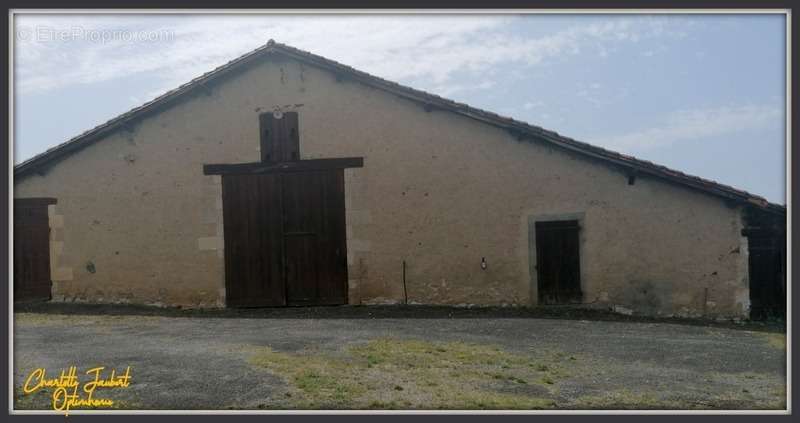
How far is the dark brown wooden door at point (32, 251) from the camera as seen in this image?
12.4 m

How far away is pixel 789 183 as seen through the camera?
6145 millimetres

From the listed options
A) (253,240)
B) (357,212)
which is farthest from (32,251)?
(357,212)

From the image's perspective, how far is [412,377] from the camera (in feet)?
21.4

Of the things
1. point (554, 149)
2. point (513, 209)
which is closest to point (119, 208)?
point (513, 209)

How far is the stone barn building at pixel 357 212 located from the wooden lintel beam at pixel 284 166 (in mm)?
26

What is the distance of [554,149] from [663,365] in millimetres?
5066

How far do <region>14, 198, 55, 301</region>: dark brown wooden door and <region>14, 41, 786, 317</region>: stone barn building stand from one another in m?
0.03

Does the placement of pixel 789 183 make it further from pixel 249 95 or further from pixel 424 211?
pixel 249 95

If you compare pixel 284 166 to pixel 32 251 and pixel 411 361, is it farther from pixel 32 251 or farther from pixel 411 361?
pixel 411 361

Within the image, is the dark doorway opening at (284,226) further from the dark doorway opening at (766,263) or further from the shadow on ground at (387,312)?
the dark doorway opening at (766,263)

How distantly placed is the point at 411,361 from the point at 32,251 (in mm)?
8832

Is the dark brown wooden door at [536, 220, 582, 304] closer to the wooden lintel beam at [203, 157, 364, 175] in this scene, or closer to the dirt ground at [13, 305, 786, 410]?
the dirt ground at [13, 305, 786, 410]

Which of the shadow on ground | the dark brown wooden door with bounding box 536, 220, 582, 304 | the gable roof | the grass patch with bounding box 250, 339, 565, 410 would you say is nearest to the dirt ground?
the grass patch with bounding box 250, 339, 565, 410

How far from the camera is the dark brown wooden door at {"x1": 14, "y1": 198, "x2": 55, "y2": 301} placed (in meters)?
12.4
